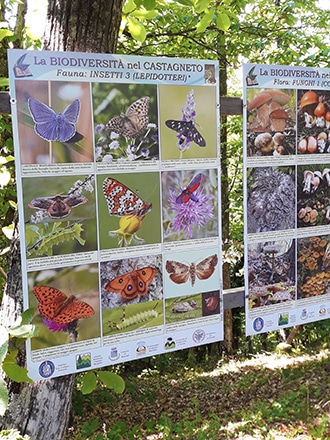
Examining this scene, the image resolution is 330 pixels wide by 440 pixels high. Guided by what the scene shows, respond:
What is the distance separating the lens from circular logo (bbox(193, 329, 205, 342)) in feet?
8.73

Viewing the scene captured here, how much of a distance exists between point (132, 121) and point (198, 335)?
1286 millimetres

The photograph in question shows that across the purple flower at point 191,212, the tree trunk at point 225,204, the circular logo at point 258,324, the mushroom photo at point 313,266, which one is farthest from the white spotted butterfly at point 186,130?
the tree trunk at point 225,204

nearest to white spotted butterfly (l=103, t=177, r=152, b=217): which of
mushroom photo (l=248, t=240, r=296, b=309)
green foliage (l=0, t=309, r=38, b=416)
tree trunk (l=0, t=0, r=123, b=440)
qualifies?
tree trunk (l=0, t=0, r=123, b=440)

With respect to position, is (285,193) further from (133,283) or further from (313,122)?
(133,283)

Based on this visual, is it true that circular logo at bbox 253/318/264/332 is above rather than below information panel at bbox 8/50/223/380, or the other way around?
below

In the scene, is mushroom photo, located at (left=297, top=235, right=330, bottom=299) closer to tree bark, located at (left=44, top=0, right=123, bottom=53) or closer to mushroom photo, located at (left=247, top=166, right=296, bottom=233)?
mushroom photo, located at (left=247, top=166, right=296, bottom=233)

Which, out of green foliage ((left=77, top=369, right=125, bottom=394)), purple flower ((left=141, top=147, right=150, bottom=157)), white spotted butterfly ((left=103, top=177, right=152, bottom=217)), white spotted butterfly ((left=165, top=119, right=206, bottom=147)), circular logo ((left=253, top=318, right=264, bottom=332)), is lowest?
green foliage ((left=77, top=369, right=125, bottom=394))

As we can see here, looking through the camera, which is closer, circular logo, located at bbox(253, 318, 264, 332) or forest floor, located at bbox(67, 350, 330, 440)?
circular logo, located at bbox(253, 318, 264, 332)

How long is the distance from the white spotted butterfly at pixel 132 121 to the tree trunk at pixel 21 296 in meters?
0.38

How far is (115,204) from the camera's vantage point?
2.35 metres

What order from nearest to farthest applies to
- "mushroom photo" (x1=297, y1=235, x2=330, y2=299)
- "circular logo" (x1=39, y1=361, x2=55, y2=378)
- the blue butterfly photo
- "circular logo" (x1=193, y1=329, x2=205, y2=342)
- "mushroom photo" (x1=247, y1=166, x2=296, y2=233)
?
the blue butterfly photo, "circular logo" (x1=39, y1=361, x2=55, y2=378), "circular logo" (x1=193, y1=329, x2=205, y2=342), "mushroom photo" (x1=247, y1=166, x2=296, y2=233), "mushroom photo" (x1=297, y1=235, x2=330, y2=299)

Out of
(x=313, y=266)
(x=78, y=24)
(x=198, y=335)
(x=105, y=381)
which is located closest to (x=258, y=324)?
(x=198, y=335)

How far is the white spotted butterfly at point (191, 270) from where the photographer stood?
8.39 ft

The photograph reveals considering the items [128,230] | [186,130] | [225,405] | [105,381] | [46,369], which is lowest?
[225,405]
